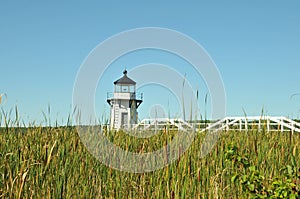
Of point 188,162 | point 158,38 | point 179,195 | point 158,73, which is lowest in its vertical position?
point 179,195

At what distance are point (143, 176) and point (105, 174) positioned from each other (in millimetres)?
324

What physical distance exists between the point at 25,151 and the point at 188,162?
123 cm

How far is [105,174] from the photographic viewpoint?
9.27ft

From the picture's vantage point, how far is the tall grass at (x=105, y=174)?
7.74 feet

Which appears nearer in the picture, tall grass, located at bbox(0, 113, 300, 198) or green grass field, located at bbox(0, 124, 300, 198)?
green grass field, located at bbox(0, 124, 300, 198)

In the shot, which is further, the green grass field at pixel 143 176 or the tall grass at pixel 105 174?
the tall grass at pixel 105 174

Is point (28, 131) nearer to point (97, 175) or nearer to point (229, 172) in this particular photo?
point (97, 175)

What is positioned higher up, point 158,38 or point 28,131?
point 158,38

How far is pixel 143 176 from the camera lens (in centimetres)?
269

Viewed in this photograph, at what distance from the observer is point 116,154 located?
10.1ft

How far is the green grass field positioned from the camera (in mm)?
2217

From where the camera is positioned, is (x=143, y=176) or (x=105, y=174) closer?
(x=143, y=176)

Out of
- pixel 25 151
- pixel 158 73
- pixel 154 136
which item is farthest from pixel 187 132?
pixel 25 151

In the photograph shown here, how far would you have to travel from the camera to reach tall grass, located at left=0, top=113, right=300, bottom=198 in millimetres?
2359
